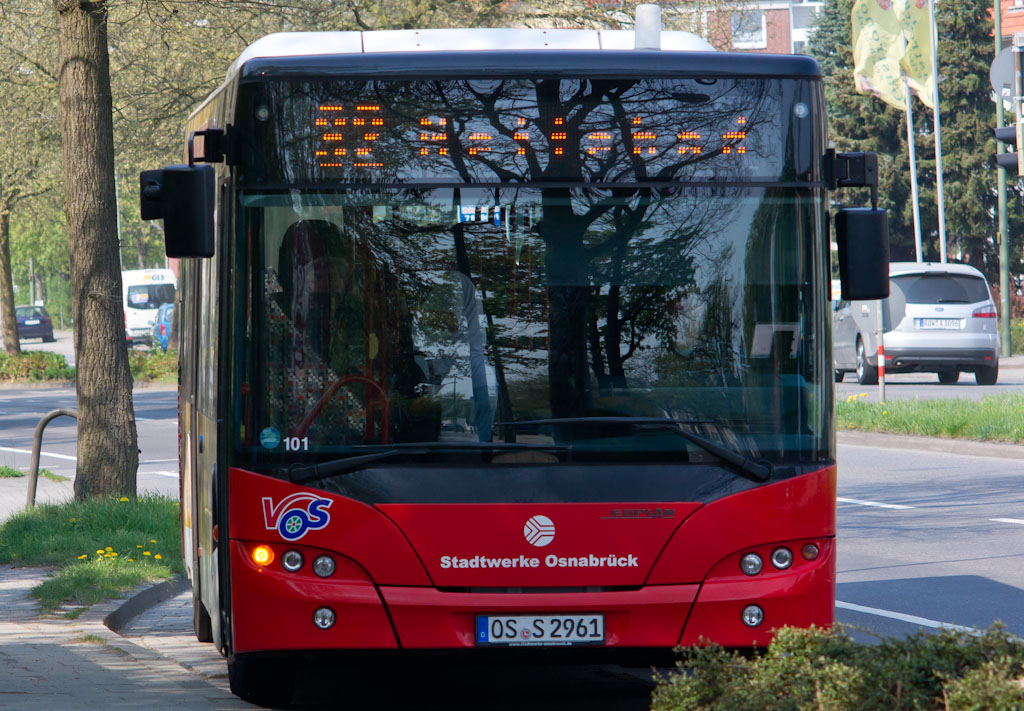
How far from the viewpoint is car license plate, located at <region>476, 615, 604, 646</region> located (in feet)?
19.0

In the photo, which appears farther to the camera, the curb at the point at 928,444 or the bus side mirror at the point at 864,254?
the curb at the point at 928,444

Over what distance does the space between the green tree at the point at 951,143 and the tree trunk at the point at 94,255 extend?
41.4 metres

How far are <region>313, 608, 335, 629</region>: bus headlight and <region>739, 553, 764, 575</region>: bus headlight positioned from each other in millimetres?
1577

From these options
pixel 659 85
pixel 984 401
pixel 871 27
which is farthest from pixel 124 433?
pixel 871 27

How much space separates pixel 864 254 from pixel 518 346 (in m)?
1.45

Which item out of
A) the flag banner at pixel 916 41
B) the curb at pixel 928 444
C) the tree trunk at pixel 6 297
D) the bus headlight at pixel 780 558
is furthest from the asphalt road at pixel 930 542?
the tree trunk at pixel 6 297

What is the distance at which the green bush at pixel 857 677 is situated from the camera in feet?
13.6

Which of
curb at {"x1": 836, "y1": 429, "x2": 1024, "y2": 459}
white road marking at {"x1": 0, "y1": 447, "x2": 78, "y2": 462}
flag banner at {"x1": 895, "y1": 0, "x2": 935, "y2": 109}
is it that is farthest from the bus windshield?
flag banner at {"x1": 895, "y1": 0, "x2": 935, "y2": 109}

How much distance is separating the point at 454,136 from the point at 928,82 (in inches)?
1218

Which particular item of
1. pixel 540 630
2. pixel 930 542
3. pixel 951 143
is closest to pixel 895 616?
pixel 930 542

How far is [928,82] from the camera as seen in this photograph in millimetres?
34906

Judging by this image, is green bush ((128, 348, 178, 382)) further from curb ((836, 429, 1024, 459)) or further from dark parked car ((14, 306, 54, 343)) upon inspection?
dark parked car ((14, 306, 54, 343))

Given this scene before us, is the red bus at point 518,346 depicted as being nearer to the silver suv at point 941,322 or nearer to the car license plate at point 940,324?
the silver suv at point 941,322

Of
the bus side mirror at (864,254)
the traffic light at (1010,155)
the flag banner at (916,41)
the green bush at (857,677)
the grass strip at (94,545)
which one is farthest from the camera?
the flag banner at (916,41)
